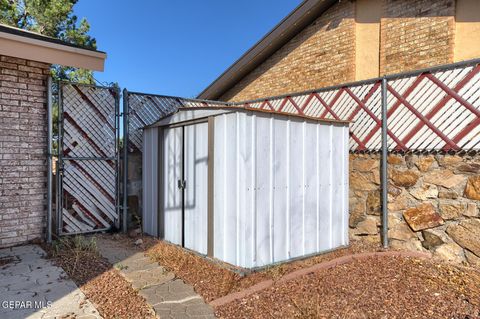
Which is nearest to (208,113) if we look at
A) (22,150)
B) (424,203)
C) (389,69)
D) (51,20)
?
(22,150)

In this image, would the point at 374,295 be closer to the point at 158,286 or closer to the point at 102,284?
the point at 158,286

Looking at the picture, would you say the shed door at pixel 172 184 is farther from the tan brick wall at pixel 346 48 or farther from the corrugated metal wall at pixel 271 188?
the tan brick wall at pixel 346 48

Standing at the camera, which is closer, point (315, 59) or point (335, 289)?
point (335, 289)

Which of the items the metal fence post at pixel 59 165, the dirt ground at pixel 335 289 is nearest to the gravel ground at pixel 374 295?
the dirt ground at pixel 335 289

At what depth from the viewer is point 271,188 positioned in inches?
146

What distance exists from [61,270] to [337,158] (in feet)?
12.0

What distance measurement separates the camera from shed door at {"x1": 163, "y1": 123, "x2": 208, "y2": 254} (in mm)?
4133

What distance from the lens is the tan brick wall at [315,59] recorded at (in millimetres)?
6883

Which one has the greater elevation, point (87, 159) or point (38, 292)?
point (87, 159)

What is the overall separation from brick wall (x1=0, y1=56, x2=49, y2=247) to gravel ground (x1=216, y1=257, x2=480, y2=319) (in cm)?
334

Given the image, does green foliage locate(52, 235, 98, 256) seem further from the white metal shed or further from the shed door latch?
the shed door latch

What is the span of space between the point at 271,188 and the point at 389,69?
411 centimetres

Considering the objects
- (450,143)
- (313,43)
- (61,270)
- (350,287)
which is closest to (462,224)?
(450,143)

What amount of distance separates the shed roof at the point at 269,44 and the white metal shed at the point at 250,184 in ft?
12.5
